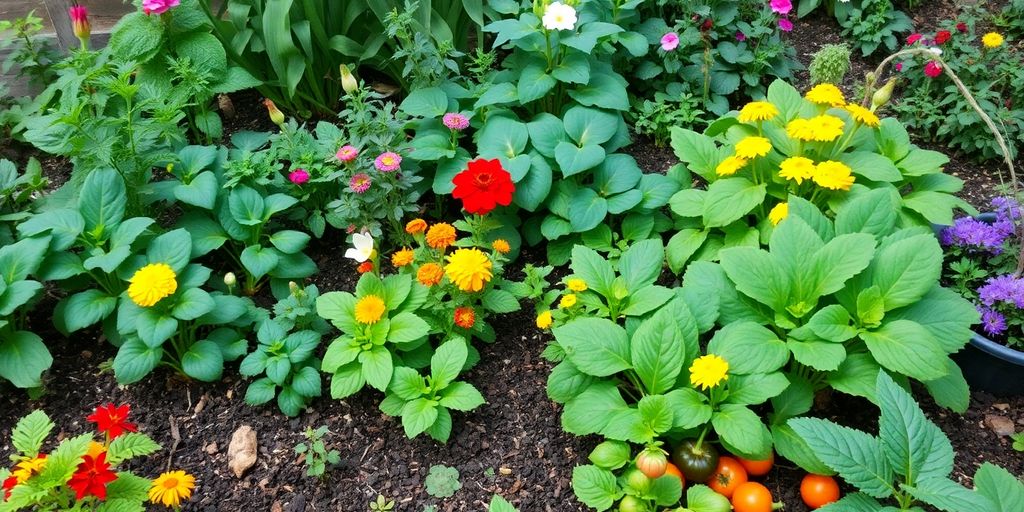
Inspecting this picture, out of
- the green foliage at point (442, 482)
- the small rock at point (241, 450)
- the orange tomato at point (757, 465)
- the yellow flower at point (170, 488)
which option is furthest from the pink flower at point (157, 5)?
the orange tomato at point (757, 465)

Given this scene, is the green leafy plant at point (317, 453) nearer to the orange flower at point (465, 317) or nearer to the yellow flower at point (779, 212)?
the orange flower at point (465, 317)

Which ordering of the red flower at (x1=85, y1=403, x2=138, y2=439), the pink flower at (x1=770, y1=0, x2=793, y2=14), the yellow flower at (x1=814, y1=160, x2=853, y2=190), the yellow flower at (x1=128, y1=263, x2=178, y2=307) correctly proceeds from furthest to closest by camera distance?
the pink flower at (x1=770, y1=0, x2=793, y2=14)
the yellow flower at (x1=814, y1=160, x2=853, y2=190)
the yellow flower at (x1=128, y1=263, x2=178, y2=307)
the red flower at (x1=85, y1=403, x2=138, y2=439)

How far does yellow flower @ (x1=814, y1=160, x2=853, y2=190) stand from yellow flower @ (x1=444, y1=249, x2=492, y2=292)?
1132 mm

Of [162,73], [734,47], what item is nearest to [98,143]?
[162,73]

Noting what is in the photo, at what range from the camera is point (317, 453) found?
7.45ft

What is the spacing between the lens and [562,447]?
233 centimetres

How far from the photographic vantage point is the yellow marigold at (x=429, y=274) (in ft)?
7.68

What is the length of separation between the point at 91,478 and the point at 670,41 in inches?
103

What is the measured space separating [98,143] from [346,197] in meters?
0.81

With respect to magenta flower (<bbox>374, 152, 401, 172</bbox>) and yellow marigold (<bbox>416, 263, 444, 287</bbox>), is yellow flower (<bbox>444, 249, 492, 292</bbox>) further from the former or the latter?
magenta flower (<bbox>374, 152, 401, 172</bbox>)

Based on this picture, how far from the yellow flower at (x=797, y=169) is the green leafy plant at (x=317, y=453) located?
168 cm

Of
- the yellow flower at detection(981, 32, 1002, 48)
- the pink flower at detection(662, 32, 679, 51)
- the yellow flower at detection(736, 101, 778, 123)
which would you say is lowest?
the pink flower at detection(662, 32, 679, 51)

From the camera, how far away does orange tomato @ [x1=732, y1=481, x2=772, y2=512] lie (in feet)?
6.61

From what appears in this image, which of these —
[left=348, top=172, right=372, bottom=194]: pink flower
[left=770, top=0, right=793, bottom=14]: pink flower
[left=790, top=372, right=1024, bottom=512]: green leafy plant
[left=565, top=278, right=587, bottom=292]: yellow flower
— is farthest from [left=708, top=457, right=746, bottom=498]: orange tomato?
[left=770, top=0, right=793, bottom=14]: pink flower
